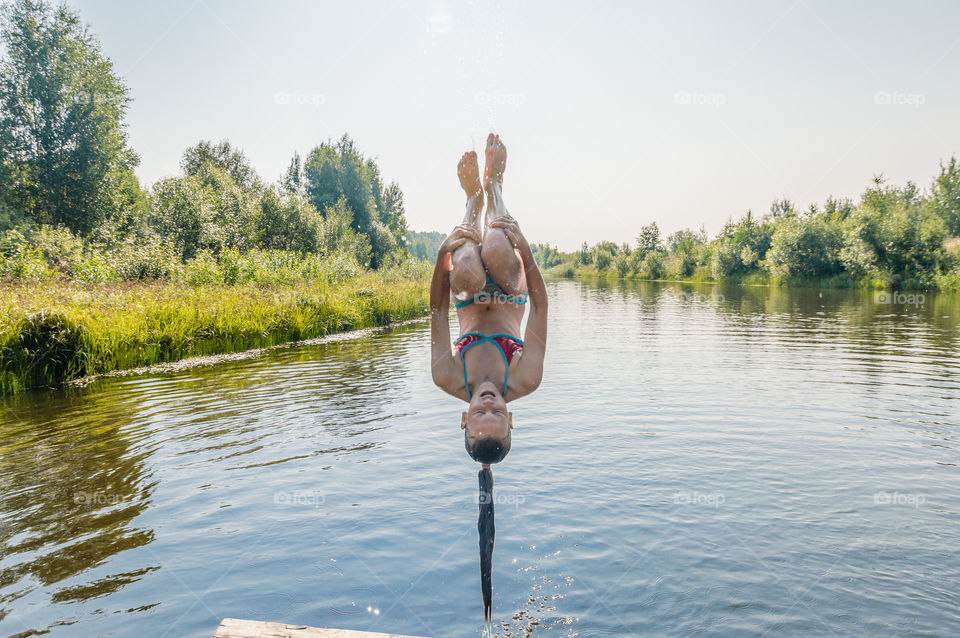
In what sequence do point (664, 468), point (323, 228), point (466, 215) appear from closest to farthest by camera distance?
point (466, 215) → point (664, 468) → point (323, 228)

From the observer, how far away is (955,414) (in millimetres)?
11859

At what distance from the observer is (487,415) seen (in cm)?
388

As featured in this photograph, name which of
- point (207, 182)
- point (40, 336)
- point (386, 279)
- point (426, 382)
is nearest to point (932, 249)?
point (386, 279)

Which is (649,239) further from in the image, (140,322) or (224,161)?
(140,322)

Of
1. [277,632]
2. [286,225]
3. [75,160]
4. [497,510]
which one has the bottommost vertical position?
[497,510]

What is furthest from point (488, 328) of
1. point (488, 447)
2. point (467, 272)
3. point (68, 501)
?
point (68, 501)

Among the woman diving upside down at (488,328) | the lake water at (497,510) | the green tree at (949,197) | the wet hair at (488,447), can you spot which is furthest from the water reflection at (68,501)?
the green tree at (949,197)

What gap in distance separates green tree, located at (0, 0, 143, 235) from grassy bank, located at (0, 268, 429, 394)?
23016mm

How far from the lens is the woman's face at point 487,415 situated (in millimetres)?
3801

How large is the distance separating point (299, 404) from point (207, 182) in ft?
184

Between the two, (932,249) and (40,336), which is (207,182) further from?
(932,249)

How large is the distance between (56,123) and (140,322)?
3105 centimetres

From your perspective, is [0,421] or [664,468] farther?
[0,421]

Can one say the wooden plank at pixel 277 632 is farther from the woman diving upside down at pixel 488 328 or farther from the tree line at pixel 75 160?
the tree line at pixel 75 160
